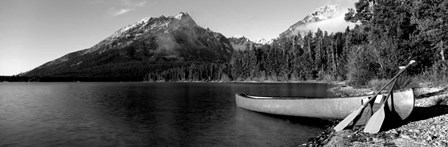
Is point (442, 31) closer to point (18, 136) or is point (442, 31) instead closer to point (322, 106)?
point (322, 106)

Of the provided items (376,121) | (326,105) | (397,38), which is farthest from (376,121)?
(397,38)

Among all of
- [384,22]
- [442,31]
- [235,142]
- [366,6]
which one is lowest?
[235,142]

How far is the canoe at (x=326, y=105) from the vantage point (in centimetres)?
1617

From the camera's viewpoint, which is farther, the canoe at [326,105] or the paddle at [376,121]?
the canoe at [326,105]

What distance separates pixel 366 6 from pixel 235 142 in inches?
1606

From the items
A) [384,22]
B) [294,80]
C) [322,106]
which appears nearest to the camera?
[322,106]

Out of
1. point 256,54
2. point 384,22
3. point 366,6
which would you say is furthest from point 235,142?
point 256,54

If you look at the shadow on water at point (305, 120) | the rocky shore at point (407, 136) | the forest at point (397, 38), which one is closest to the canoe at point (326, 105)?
the shadow on water at point (305, 120)

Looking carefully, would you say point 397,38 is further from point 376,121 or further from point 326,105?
point 376,121

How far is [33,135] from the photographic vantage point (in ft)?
64.6

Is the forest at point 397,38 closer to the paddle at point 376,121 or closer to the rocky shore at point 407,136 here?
the rocky shore at point 407,136

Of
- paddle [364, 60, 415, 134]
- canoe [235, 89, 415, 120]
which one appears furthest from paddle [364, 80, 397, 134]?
canoe [235, 89, 415, 120]

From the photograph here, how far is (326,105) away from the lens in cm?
2067

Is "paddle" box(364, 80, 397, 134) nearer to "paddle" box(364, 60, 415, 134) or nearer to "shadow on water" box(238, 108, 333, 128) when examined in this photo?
"paddle" box(364, 60, 415, 134)
